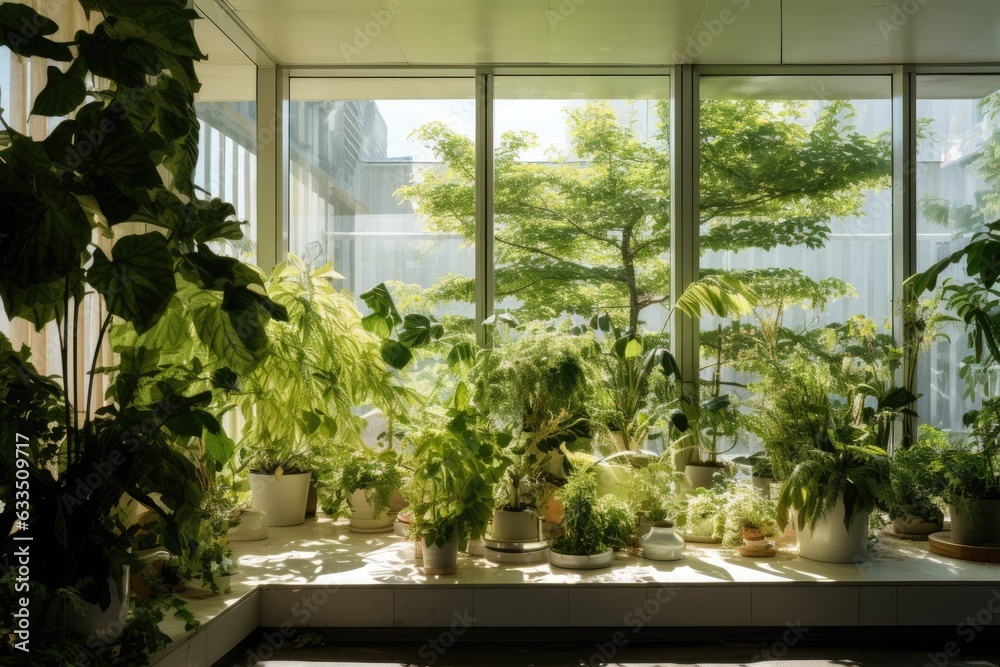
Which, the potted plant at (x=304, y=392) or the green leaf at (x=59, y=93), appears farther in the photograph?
the potted plant at (x=304, y=392)

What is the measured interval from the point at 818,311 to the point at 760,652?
223 centimetres

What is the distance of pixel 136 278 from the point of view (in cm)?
193

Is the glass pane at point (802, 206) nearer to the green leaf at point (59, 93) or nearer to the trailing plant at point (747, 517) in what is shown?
the trailing plant at point (747, 517)

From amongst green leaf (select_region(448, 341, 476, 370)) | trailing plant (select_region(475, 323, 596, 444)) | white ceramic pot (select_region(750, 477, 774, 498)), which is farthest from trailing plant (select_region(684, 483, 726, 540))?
green leaf (select_region(448, 341, 476, 370))

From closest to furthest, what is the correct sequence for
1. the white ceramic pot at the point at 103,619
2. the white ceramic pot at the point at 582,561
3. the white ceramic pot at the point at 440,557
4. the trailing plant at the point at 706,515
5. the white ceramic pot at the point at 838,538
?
the white ceramic pot at the point at 103,619 < the white ceramic pot at the point at 440,557 < the white ceramic pot at the point at 582,561 < the white ceramic pot at the point at 838,538 < the trailing plant at the point at 706,515

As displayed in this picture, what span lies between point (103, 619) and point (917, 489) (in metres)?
3.52

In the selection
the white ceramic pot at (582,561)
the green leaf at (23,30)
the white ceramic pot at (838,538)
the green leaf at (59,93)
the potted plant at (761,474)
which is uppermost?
the green leaf at (23,30)

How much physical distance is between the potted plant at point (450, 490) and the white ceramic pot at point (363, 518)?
2.23ft

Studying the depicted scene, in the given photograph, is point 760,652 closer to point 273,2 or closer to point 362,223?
point 362,223

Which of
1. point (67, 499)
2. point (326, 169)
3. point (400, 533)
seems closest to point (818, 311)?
point (400, 533)

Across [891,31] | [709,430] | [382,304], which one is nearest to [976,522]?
[709,430]

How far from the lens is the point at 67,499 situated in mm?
1970

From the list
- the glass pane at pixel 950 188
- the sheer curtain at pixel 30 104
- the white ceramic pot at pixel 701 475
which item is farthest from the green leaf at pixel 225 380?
the glass pane at pixel 950 188

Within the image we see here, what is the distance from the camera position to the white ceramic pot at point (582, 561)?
3.20 m
